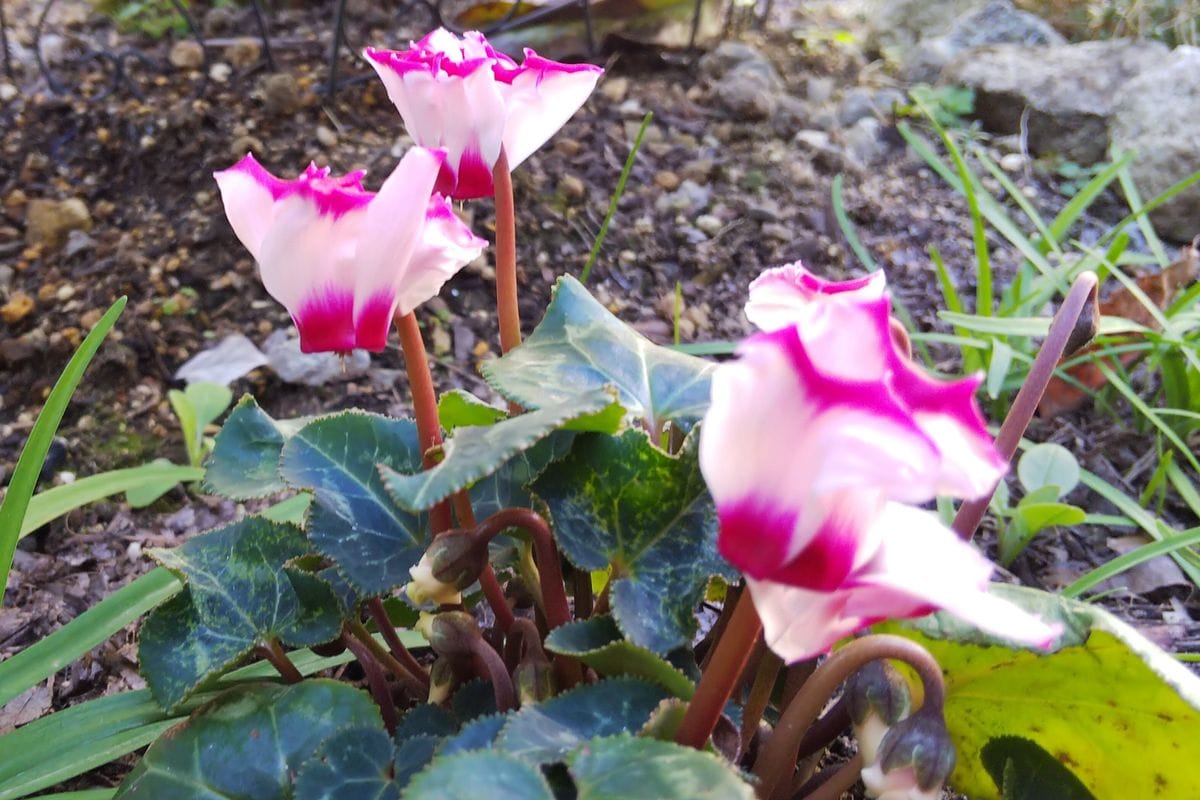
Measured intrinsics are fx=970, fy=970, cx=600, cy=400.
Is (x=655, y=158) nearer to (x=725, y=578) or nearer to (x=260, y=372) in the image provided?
(x=260, y=372)

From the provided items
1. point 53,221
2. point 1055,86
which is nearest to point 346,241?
point 53,221

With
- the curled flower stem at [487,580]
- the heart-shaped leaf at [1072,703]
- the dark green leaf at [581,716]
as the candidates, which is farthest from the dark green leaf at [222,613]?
the heart-shaped leaf at [1072,703]

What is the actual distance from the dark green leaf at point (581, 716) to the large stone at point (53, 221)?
1.71 meters

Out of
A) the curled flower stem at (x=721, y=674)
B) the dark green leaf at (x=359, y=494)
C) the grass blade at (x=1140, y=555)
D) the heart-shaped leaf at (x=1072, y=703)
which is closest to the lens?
the curled flower stem at (x=721, y=674)

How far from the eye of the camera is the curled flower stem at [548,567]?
64cm

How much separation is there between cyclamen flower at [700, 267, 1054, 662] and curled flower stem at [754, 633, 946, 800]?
0.10 metres

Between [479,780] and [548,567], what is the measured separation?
0.23m

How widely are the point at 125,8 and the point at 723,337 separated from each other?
77.8 inches

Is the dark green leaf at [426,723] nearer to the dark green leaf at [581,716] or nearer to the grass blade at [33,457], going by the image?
the dark green leaf at [581,716]

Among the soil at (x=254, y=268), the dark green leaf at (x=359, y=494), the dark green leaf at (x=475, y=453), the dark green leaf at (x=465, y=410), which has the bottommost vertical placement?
the soil at (x=254, y=268)

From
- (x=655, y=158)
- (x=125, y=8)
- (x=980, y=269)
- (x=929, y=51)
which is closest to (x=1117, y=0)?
(x=929, y=51)

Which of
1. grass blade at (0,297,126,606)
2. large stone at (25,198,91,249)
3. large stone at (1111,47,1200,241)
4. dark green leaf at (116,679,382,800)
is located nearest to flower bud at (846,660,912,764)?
dark green leaf at (116,679,382,800)

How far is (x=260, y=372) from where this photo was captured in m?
1.62

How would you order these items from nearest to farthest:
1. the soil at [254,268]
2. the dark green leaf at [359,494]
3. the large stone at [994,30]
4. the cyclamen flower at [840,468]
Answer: the cyclamen flower at [840,468] → the dark green leaf at [359,494] → the soil at [254,268] → the large stone at [994,30]
